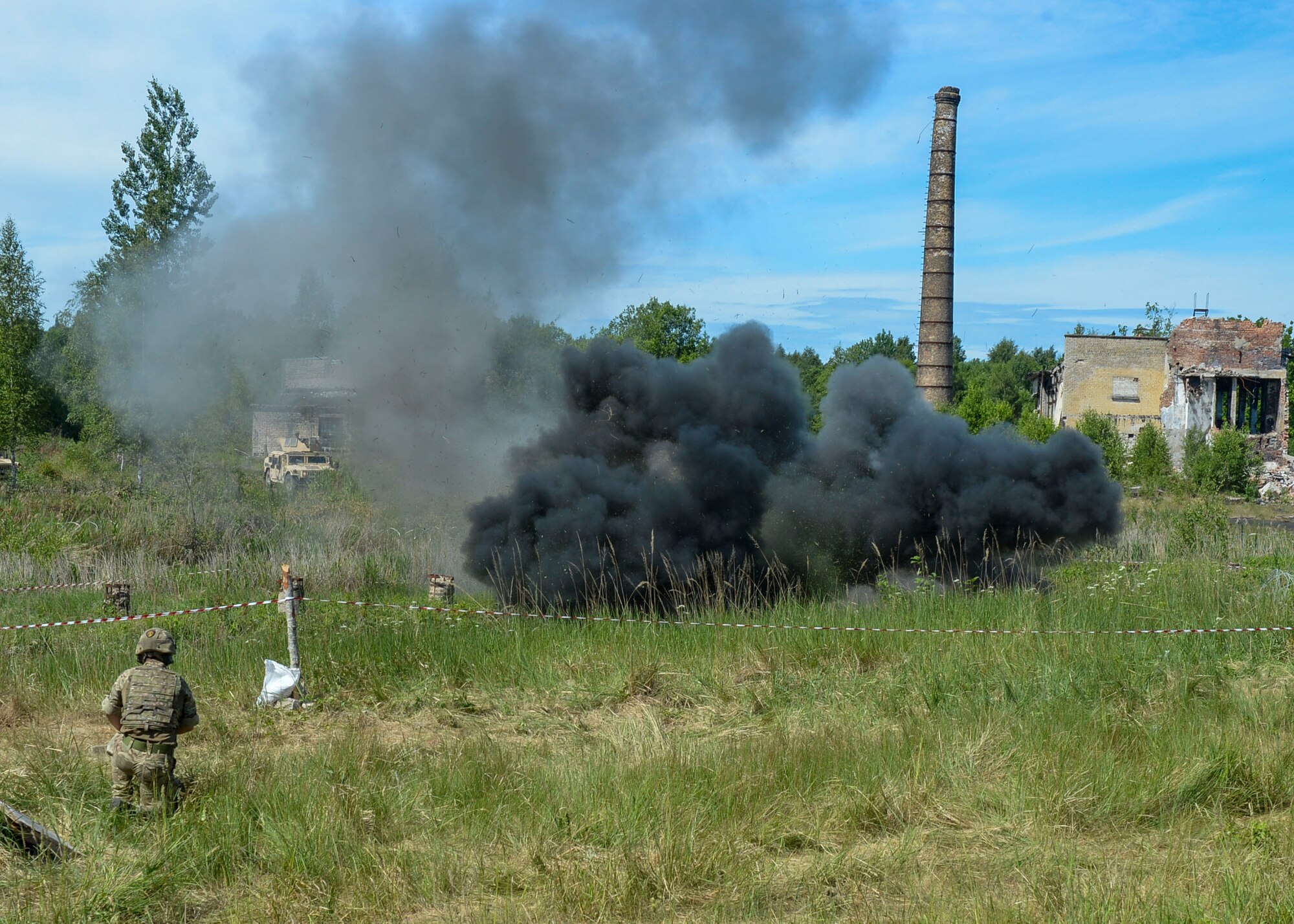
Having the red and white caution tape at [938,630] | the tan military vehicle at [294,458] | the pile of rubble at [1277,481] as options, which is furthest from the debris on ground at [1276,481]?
the red and white caution tape at [938,630]

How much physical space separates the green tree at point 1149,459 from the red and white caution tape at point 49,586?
3118 centimetres

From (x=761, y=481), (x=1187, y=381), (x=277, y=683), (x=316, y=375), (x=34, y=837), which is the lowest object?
(x=277, y=683)

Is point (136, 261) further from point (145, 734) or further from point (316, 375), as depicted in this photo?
point (145, 734)

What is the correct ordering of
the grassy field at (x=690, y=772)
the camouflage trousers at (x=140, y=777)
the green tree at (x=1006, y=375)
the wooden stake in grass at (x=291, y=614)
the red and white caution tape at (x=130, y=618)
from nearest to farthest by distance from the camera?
1. the grassy field at (x=690, y=772)
2. the camouflage trousers at (x=140, y=777)
3. the wooden stake in grass at (x=291, y=614)
4. the red and white caution tape at (x=130, y=618)
5. the green tree at (x=1006, y=375)

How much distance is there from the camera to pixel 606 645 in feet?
32.8

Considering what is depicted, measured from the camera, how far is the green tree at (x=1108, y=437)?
3509 cm

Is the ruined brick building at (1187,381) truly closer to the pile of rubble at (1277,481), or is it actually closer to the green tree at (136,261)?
the pile of rubble at (1277,481)

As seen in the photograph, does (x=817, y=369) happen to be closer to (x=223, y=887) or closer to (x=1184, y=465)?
(x=1184, y=465)

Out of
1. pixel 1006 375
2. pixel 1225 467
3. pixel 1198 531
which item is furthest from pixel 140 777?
pixel 1006 375

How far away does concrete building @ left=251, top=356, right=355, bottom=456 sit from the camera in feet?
57.5

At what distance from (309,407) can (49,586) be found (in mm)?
8257

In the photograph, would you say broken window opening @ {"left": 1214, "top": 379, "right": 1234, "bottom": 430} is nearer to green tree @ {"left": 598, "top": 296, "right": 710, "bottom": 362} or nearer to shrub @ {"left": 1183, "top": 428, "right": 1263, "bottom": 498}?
Result: shrub @ {"left": 1183, "top": 428, "right": 1263, "bottom": 498}

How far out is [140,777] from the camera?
18.9 ft

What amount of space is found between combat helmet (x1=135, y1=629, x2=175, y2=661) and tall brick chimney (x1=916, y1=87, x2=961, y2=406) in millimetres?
30663
